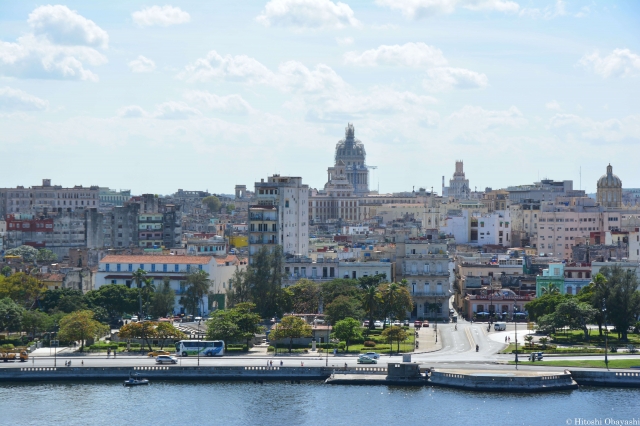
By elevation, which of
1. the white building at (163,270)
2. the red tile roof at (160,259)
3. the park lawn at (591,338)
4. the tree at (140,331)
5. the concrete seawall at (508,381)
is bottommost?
the concrete seawall at (508,381)

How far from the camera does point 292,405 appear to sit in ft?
274

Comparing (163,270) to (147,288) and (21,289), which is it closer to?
(147,288)

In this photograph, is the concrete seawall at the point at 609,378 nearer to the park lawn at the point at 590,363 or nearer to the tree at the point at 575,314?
the park lawn at the point at 590,363

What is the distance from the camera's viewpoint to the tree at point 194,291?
122 metres

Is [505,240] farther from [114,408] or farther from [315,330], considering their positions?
[114,408]

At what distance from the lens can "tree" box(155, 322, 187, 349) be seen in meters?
103

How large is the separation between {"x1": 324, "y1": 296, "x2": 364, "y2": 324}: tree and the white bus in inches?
446

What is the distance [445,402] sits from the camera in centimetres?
8362

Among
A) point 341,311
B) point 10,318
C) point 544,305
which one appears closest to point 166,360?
point 10,318

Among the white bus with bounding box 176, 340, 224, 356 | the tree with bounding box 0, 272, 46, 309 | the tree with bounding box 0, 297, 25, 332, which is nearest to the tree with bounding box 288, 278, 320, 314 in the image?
the white bus with bounding box 176, 340, 224, 356

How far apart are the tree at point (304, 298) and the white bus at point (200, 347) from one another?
18923 mm

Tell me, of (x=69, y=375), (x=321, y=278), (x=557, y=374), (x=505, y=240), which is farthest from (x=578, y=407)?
(x=505, y=240)

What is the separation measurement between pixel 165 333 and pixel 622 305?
3519 cm

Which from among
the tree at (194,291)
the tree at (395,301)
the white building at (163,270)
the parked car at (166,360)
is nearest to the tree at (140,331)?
the parked car at (166,360)
